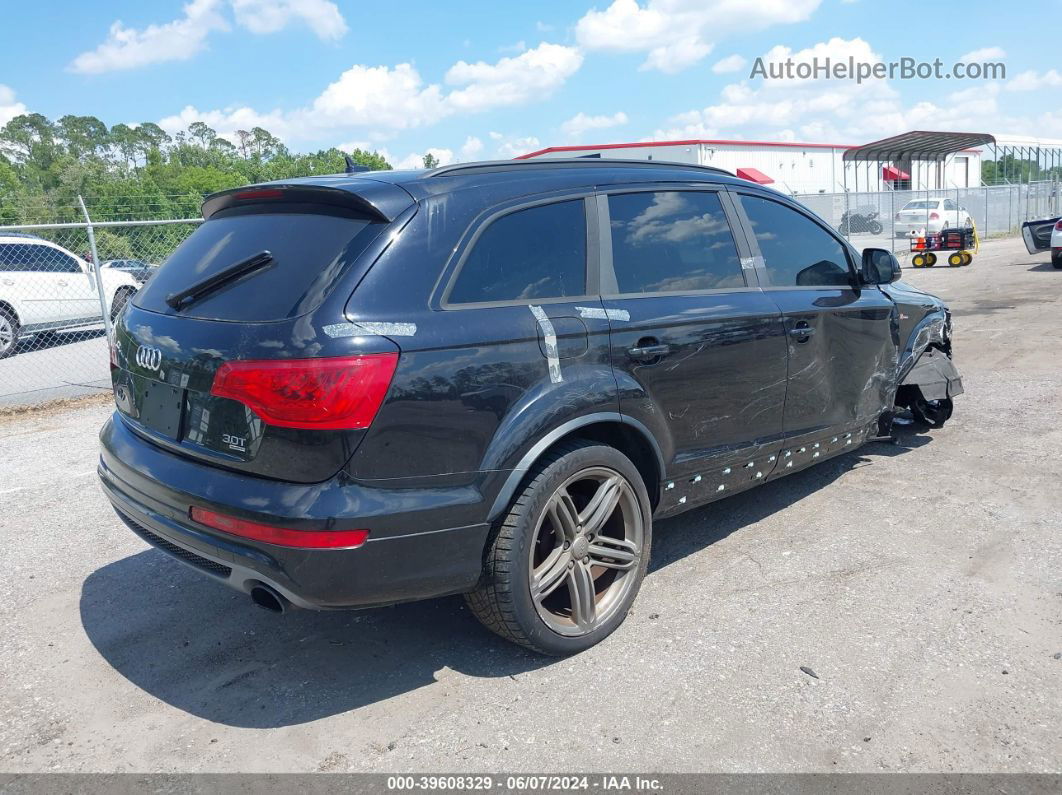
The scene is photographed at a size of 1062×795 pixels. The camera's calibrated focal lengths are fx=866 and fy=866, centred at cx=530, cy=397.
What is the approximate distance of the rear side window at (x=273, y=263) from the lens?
290 centimetres

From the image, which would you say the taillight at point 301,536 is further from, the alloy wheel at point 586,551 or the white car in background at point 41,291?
the white car in background at point 41,291

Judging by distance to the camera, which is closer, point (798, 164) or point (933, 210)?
point (933, 210)

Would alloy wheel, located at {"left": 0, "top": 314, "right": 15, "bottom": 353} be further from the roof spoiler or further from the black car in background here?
the roof spoiler

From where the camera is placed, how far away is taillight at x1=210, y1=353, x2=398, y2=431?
107 inches

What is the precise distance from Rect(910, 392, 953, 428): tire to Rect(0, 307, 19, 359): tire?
1196 centimetres

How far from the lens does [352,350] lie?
9.00 feet

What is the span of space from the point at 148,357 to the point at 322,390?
96 centimetres

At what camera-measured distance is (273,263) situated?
307 cm

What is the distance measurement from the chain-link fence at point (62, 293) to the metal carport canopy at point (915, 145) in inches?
1039

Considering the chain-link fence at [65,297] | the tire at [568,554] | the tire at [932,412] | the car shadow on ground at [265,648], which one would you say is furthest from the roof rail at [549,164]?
the chain-link fence at [65,297]

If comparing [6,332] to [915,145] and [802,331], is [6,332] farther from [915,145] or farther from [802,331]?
[915,145]

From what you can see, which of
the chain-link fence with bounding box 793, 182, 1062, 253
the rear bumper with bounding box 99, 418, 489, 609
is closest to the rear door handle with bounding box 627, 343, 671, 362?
the rear bumper with bounding box 99, 418, 489, 609

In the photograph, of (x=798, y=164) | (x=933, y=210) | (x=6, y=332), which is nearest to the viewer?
(x=6, y=332)

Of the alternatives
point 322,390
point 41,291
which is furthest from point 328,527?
point 41,291
